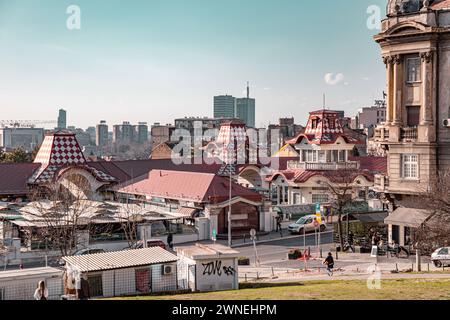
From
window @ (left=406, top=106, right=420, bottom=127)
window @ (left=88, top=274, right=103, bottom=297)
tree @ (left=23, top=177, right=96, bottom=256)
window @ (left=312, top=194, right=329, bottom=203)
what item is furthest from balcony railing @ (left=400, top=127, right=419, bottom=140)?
window @ (left=88, top=274, right=103, bottom=297)

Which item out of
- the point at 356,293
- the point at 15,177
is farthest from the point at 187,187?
the point at 356,293

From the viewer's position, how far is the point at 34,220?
44688 millimetres

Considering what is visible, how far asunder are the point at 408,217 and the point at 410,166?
329cm

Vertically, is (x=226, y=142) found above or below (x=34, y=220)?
above

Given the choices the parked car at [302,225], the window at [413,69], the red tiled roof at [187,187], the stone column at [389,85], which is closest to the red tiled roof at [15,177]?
the red tiled roof at [187,187]

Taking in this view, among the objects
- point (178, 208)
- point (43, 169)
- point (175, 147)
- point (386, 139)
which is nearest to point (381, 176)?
point (386, 139)

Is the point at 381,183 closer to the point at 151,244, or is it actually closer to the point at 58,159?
the point at 151,244

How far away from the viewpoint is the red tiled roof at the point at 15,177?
62.0 m

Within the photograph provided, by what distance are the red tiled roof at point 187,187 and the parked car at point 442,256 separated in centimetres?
2095

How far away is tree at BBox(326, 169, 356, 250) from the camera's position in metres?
46.3

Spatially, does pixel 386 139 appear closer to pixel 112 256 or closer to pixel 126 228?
pixel 126 228

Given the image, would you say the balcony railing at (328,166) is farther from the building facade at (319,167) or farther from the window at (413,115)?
the window at (413,115)

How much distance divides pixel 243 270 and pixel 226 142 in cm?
4260

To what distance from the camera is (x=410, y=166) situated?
4375 cm
